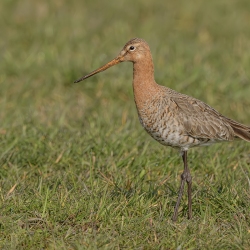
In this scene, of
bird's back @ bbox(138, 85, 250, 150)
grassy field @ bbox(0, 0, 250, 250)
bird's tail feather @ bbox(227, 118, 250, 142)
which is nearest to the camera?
grassy field @ bbox(0, 0, 250, 250)

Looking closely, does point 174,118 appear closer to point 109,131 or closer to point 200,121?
point 200,121

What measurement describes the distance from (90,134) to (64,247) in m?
2.69

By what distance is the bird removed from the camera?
20.4ft

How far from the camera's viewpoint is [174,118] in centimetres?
628

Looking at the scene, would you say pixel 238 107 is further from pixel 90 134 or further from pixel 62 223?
pixel 62 223

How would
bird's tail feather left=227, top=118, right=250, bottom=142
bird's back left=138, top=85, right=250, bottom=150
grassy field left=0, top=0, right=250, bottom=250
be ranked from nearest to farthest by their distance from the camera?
grassy field left=0, top=0, right=250, bottom=250, bird's back left=138, top=85, right=250, bottom=150, bird's tail feather left=227, top=118, right=250, bottom=142

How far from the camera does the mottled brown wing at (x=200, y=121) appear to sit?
633 centimetres

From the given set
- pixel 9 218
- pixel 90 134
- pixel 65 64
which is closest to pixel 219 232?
pixel 9 218

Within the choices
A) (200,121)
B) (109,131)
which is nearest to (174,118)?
(200,121)

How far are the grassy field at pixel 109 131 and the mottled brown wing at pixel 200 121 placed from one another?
50 centimetres

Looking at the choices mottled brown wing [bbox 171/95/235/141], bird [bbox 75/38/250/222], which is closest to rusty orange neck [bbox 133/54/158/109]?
bird [bbox 75/38/250/222]

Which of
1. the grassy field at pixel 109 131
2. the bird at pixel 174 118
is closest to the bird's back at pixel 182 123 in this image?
the bird at pixel 174 118

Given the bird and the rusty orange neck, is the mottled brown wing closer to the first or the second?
the bird

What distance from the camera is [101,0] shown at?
13.3 metres
